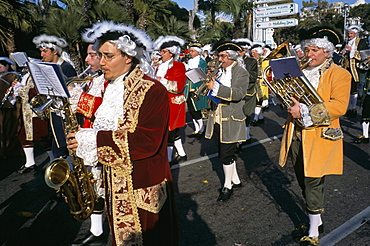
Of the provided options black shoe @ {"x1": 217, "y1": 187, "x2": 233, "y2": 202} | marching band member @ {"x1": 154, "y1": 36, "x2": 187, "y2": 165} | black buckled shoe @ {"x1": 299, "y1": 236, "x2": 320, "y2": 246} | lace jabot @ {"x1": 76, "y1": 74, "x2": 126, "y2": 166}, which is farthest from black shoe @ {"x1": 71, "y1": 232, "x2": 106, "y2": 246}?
marching band member @ {"x1": 154, "y1": 36, "x2": 187, "y2": 165}

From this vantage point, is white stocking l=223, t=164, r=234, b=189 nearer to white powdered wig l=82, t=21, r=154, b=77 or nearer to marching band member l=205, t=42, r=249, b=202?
marching band member l=205, t=42, r=249, b=202

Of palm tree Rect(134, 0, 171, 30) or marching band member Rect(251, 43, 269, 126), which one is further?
palm tree Rect(134, 0, 171, 30)

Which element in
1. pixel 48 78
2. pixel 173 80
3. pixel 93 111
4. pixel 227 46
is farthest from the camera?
pixel 173 80

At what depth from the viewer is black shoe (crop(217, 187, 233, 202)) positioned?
445 cm

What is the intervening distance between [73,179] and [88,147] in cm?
63

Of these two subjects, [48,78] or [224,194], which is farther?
[224,194]

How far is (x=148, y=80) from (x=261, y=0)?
1641 centimetres

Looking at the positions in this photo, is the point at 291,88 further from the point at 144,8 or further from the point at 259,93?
the point at 144,8

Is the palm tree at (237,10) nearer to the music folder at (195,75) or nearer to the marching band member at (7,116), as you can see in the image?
the marching band member at (7,116)

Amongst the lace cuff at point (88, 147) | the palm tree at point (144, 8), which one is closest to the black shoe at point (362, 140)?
the lace cuff at point (88, 147)

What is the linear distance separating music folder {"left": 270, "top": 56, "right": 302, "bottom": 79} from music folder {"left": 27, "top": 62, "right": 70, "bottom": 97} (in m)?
1.83

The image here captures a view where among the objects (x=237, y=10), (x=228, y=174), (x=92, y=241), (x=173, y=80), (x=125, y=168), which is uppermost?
(x=237, y=10)

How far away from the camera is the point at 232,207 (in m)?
4.28

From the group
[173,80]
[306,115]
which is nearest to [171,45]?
[173,80]
